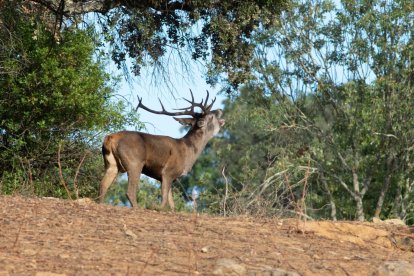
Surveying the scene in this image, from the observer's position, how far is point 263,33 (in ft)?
101

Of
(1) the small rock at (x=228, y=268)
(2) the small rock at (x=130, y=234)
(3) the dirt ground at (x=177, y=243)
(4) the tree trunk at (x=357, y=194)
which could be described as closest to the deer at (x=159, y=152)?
(3) the dirt ground at (x=177, y=243)

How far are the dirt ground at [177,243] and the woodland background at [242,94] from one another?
43cm

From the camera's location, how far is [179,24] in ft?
54.5

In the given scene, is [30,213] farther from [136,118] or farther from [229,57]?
[136,118]

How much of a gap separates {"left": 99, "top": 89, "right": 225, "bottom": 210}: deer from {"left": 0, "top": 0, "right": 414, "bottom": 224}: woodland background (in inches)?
24.1

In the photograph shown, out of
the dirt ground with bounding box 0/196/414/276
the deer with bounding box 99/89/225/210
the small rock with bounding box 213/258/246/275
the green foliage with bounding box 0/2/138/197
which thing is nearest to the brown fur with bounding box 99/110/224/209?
the deer with bounding box 99/89/225/210

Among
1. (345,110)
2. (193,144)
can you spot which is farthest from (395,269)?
(345,110)

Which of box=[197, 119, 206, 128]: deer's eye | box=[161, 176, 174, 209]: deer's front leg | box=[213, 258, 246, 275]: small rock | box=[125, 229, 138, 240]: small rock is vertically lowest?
box=[213, 258, 246, 275]: small rock

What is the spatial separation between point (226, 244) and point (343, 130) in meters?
22.4

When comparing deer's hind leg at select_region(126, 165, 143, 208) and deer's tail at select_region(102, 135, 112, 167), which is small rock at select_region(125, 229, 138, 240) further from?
deer's tail at select_region(102, 135, 112, 167)

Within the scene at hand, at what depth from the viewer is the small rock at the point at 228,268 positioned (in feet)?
25.2

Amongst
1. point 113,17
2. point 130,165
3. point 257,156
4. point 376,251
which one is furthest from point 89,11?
point 257,156

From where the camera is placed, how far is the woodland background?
16297 millimetres

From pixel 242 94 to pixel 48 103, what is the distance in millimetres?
17206
